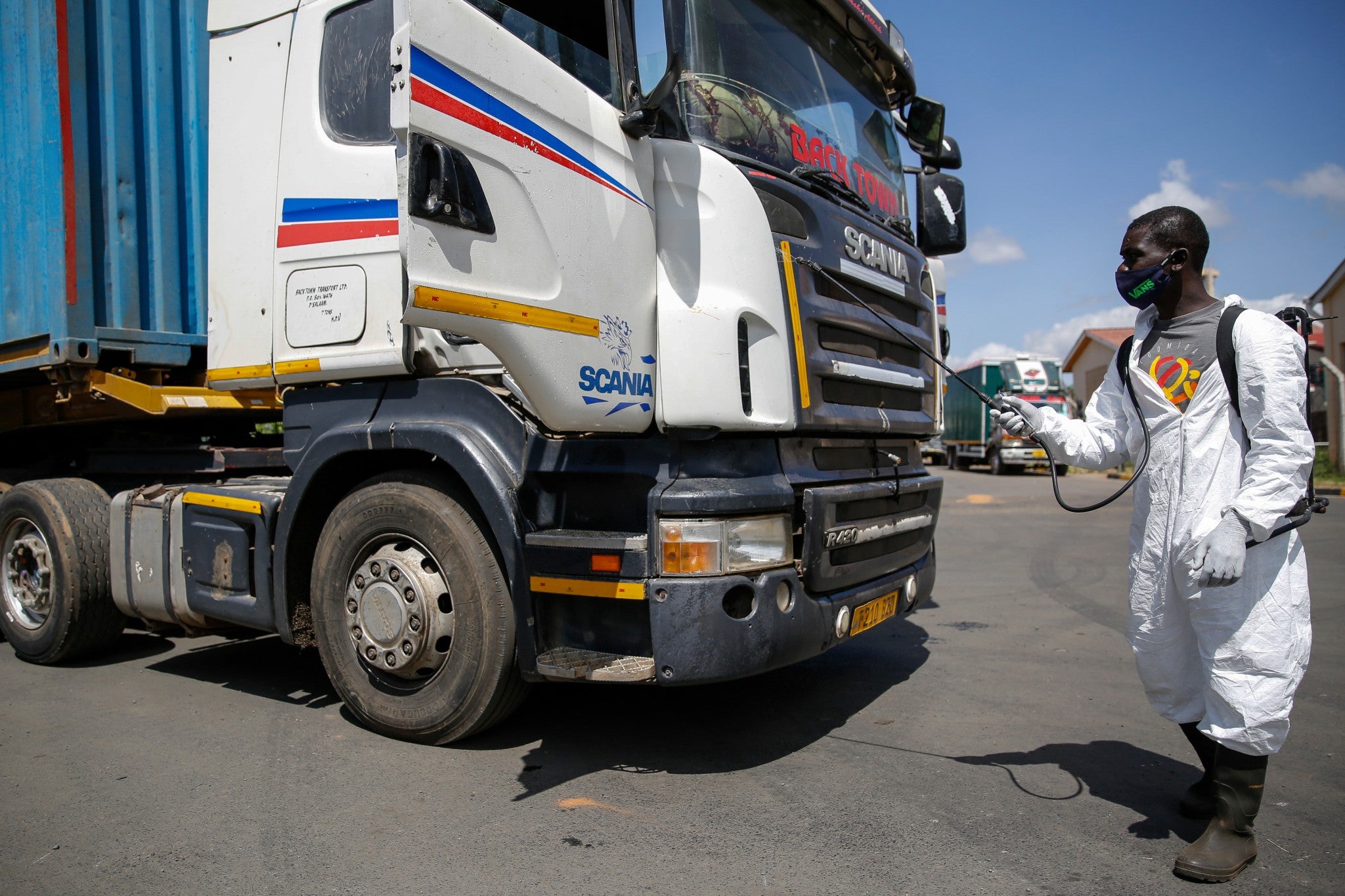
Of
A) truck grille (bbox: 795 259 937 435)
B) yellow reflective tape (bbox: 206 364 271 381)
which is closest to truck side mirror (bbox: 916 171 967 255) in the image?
truck grille (bbox: 795 259 937 435)

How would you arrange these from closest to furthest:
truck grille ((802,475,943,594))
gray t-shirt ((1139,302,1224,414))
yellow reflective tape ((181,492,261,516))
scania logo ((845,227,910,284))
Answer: gray t-shirt ((1139,302,1224,414)) → truck grille ((802,475,943,594)) → scania logo ((845,227,910,284)) → yellow reflective tape ((181,492,261,516))

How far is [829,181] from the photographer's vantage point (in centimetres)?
402

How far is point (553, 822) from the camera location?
311 centimetres

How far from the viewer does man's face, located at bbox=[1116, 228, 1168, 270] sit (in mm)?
3021

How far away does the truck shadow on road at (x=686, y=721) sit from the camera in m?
3.65

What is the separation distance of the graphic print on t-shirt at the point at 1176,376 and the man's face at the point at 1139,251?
1.03 ft

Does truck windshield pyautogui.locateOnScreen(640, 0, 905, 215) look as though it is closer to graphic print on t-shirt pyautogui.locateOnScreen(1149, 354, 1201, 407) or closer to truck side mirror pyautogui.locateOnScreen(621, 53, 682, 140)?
truck side mirror pyautogui.locateOnScreen(621, 53, 682, 140)

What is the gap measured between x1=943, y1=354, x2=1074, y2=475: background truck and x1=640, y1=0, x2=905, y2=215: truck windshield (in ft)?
68.1

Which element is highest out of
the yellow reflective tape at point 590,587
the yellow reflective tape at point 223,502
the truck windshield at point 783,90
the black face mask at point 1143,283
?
the truck windshield at point 783,90

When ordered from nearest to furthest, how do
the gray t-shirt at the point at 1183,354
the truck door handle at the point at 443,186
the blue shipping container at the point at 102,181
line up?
the truck door handle at the point at 443,186, the gray t-shirt at the point at 1183,354, the blue shipping container at the point at 102,181

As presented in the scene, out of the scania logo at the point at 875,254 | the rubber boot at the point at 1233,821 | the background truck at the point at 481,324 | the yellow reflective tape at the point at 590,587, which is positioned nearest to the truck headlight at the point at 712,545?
the background truck at the point at 481,324

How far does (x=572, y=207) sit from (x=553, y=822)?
2096 millimetres

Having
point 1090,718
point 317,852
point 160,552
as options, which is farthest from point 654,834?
point 160,552

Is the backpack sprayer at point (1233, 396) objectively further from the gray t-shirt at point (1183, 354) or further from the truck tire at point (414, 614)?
the truck tire at point (414, 614)
